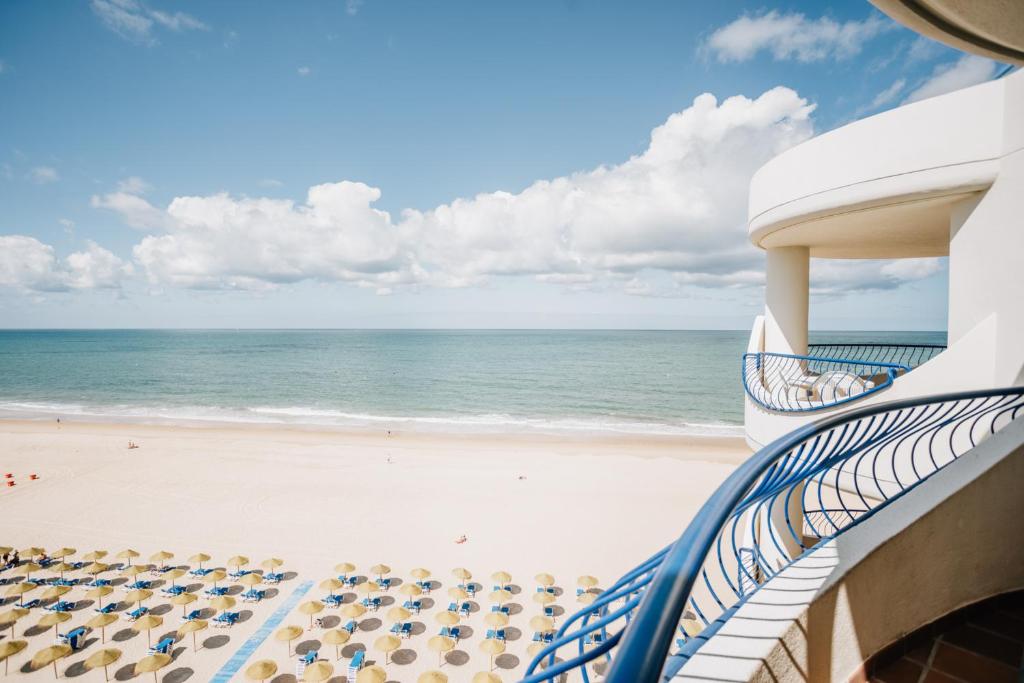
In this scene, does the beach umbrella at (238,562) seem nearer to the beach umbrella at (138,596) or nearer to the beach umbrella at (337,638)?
the beach umbrella at (138,596)

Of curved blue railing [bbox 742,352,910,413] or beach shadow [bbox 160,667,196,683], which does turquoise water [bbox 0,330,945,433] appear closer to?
beach shadow [bbox 160,667,196,683]

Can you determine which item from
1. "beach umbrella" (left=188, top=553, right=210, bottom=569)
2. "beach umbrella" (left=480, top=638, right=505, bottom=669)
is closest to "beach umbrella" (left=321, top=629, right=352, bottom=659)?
"beach umbrella" (left=480, top=638, right=505, bottom=669)

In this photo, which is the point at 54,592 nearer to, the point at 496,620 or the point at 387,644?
the point at 387,644

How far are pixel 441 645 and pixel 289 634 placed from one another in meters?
3.48

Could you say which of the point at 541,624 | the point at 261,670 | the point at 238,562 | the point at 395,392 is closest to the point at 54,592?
the point at 238,562

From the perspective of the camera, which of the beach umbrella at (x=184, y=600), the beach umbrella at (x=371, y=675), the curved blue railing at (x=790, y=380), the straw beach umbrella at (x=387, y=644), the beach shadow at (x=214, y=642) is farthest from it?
the beach umbrella at (x=184, y=600)

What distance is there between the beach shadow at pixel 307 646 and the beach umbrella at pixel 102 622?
4516 mm

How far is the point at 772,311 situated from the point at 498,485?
1573 cm

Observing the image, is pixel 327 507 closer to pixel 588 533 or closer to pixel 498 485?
pixel 498 485

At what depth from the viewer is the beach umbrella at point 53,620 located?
1149 centimetres

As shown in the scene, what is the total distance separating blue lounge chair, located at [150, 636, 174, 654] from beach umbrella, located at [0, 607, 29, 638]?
13.0ft

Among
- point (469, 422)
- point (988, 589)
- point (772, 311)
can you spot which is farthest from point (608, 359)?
point (988, 589)

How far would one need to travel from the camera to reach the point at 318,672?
1016 cm

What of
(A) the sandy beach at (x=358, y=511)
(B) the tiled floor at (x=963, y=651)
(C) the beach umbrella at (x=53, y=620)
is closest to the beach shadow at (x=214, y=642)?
(A) the sandy beach at (x=358, y=511)
